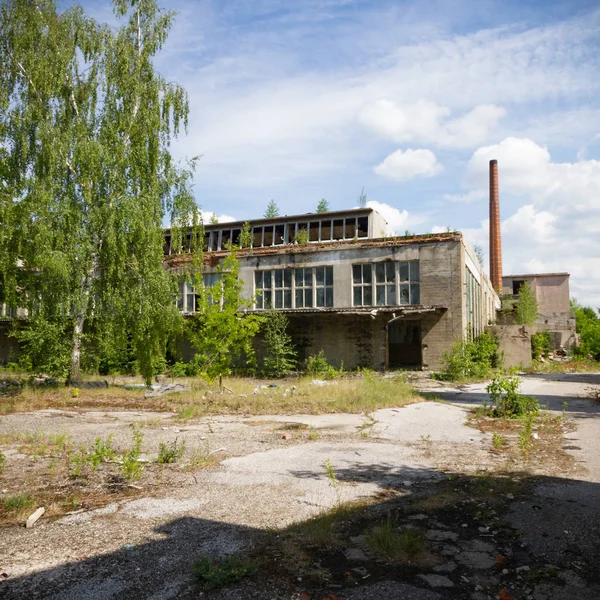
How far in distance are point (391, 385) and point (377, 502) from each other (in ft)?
33.1

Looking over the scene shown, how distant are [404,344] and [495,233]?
56.1 feet

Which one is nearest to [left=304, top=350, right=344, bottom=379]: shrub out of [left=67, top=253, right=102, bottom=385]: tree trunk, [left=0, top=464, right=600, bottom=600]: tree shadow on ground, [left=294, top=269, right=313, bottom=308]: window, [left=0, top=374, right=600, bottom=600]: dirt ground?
[left=294, top=269, right=313, bottom=308]: window

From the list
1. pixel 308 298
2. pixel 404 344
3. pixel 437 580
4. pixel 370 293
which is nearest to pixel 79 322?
pixel 308 298

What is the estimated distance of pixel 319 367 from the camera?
22.3 meters

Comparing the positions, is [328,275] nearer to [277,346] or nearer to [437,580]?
[277,346]

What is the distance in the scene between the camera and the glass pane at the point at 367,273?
22.8m

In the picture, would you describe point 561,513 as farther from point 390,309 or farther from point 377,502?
point 390,309

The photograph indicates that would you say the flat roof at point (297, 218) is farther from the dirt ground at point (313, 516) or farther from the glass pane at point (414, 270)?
the dirt ground at point (313, 516)

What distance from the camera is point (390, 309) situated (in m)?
21.0

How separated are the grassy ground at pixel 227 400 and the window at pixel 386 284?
728cm

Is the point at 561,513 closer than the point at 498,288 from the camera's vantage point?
Yes

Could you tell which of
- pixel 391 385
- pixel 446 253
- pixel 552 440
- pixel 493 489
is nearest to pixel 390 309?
pixel 446 253

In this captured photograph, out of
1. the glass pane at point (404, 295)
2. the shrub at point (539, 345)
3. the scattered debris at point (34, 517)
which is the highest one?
the glass pane at point (404, 295)

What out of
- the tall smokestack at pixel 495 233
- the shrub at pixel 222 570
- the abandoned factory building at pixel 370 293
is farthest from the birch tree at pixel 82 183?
the tall smokestack at pixel 495 233
